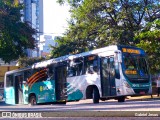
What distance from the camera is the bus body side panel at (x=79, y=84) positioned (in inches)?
659

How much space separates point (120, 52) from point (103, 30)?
36.8 ft

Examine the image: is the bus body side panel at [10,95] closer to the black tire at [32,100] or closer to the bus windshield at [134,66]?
the black tire at [32,100]

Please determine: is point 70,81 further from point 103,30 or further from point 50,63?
point 103,30

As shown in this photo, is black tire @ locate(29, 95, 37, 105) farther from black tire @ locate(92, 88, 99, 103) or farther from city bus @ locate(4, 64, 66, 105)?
black tire @ locate(92, 88, 99, 103)

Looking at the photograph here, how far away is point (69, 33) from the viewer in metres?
31.2

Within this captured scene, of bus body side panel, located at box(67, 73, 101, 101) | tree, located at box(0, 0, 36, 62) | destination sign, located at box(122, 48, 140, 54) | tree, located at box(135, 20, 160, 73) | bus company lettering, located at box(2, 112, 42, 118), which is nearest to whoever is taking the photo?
bus company lettering, located at box(2, 112, 42, 118)

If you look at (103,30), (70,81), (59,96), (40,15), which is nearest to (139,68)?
(70,81)

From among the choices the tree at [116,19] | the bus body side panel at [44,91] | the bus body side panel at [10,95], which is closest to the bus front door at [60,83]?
the bus body side panel at [44,91]

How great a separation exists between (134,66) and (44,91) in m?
6.73

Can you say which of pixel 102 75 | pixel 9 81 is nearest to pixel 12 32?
pixel 9 81

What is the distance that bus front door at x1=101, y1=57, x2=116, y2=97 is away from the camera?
52.5 ft

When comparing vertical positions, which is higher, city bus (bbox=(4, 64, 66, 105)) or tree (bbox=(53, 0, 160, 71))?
tree (bbox=(53, 0, 160, 71))

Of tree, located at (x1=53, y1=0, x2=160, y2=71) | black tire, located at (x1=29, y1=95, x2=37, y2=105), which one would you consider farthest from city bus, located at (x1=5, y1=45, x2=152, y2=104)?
tree, located at (x1=53, y1=0, x2=160, y2=71)

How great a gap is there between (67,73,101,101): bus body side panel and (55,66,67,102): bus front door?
0.54 meters
